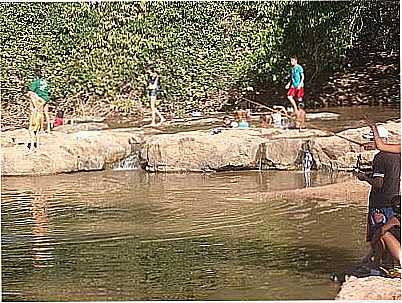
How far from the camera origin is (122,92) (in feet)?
14.9

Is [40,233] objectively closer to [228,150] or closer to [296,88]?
[228,150]

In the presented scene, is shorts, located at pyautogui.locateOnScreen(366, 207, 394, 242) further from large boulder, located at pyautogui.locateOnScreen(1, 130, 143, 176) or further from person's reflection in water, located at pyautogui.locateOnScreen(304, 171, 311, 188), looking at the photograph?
large boulder, located at pyautogui.locateOnScreen(1, 130, 143, 176)

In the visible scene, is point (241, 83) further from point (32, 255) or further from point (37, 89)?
point (32, 255)

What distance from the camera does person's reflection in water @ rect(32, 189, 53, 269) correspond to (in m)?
3.90

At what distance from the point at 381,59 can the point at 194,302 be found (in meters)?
1.62

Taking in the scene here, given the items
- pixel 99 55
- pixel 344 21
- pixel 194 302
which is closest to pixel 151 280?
pixel 194 302

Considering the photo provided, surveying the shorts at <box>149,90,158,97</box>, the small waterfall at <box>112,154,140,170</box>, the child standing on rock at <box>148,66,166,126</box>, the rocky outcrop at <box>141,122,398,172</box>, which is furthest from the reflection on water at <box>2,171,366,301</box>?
the shorts at <box>149,90,158,97</box>

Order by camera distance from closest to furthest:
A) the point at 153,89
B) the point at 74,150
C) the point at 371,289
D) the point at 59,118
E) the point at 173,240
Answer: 1. the point at 371,289
2. the point at 173,240
3. the point at 59,118
4. the point at 153,89
5. the point at 74,150

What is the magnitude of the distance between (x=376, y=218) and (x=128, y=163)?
173cm

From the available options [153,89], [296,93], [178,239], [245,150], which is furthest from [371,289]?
[153,89]

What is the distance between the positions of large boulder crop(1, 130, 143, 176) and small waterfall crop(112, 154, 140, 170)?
3cm

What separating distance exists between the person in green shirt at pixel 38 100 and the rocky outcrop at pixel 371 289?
1826 millimetres

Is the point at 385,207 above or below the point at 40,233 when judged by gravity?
above

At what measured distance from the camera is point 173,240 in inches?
159
